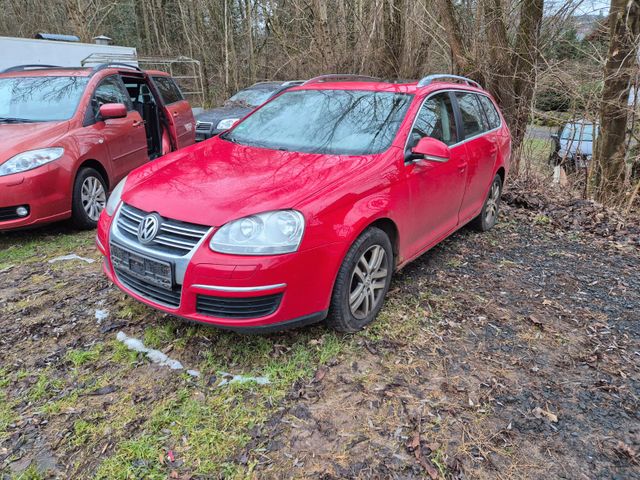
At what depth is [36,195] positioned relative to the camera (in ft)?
14.0

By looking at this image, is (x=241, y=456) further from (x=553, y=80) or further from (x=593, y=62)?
(x=593, y=62)

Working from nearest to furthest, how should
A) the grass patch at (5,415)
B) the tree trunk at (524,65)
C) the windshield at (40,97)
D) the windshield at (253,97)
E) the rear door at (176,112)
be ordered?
1. the grass patch at (5,415)
2. the windshield at (40,97)
3. the rear door at (176,112)
4. the tree trunk at (524,65)
5. the windshield at (253,97)

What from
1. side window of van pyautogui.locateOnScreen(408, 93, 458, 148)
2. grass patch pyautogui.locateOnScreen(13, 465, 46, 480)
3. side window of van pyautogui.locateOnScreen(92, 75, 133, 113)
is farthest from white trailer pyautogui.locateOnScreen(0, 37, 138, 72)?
grass patch pyautogui.locateOnScreen(13, 465, 46, 480)

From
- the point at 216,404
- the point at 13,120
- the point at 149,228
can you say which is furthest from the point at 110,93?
the point at 216,404

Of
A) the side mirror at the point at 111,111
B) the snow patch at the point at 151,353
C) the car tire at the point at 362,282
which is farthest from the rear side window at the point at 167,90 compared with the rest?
the car tire at the point at 362,282

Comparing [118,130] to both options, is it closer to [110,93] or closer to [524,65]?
[110,93]

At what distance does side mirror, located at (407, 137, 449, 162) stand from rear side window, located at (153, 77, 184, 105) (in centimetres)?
497

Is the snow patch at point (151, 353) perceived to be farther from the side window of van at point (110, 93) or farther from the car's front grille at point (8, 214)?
the side window of van at point (110, 93)

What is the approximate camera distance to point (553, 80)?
7.77m

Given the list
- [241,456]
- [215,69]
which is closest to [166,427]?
[241,456]

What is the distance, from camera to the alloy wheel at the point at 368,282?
295 cm

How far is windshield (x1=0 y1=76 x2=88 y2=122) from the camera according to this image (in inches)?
194

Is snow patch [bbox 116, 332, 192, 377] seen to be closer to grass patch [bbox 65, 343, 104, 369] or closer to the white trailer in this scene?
grass patch [bbox 65, 343, 104, 369]

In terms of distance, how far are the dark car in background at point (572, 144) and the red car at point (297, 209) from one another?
4908 millimetres
